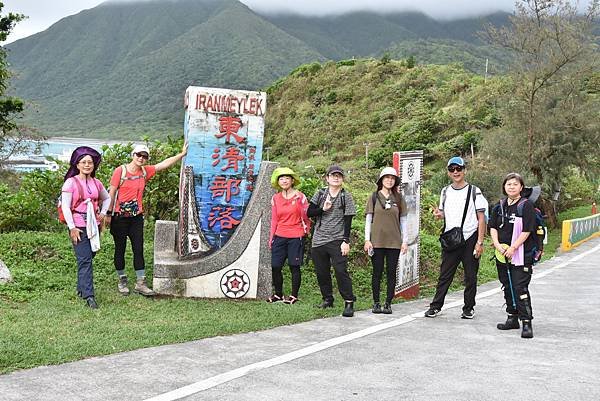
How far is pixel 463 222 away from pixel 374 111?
36.5 meters

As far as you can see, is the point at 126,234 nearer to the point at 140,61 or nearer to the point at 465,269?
the point at 465,269

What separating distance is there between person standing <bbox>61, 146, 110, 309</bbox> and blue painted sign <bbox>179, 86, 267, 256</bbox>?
3.46ft

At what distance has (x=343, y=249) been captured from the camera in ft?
21.3

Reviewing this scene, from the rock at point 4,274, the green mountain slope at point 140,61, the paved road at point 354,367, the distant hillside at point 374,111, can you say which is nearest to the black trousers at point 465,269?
the paved road at point 354,367

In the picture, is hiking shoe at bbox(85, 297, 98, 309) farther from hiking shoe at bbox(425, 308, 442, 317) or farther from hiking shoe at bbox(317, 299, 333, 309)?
hiking shoe at bbox(425, 308, 442, 317)

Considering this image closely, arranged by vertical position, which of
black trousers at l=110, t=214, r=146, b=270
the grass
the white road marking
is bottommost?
the white road marking

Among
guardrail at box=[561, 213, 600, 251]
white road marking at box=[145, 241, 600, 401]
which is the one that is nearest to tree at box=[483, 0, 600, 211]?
guardrail at box=[561, 213, 600, 251]

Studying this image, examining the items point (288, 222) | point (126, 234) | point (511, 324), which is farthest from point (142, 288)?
point (511, 324)

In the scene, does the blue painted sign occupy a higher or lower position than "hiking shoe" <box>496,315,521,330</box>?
higher

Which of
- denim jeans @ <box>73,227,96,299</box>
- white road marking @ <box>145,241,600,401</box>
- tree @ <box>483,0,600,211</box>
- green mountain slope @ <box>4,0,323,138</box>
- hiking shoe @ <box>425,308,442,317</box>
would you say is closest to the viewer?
white road marking @ <box>145,241,600,401</box>

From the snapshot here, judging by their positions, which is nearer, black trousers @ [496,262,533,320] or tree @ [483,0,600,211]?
black trousers @ [496,262,533,320]

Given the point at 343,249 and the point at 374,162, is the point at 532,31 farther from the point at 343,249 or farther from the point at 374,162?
the point at 343,249

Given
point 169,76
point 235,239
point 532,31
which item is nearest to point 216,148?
point 235,239

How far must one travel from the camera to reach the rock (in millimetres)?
6711
